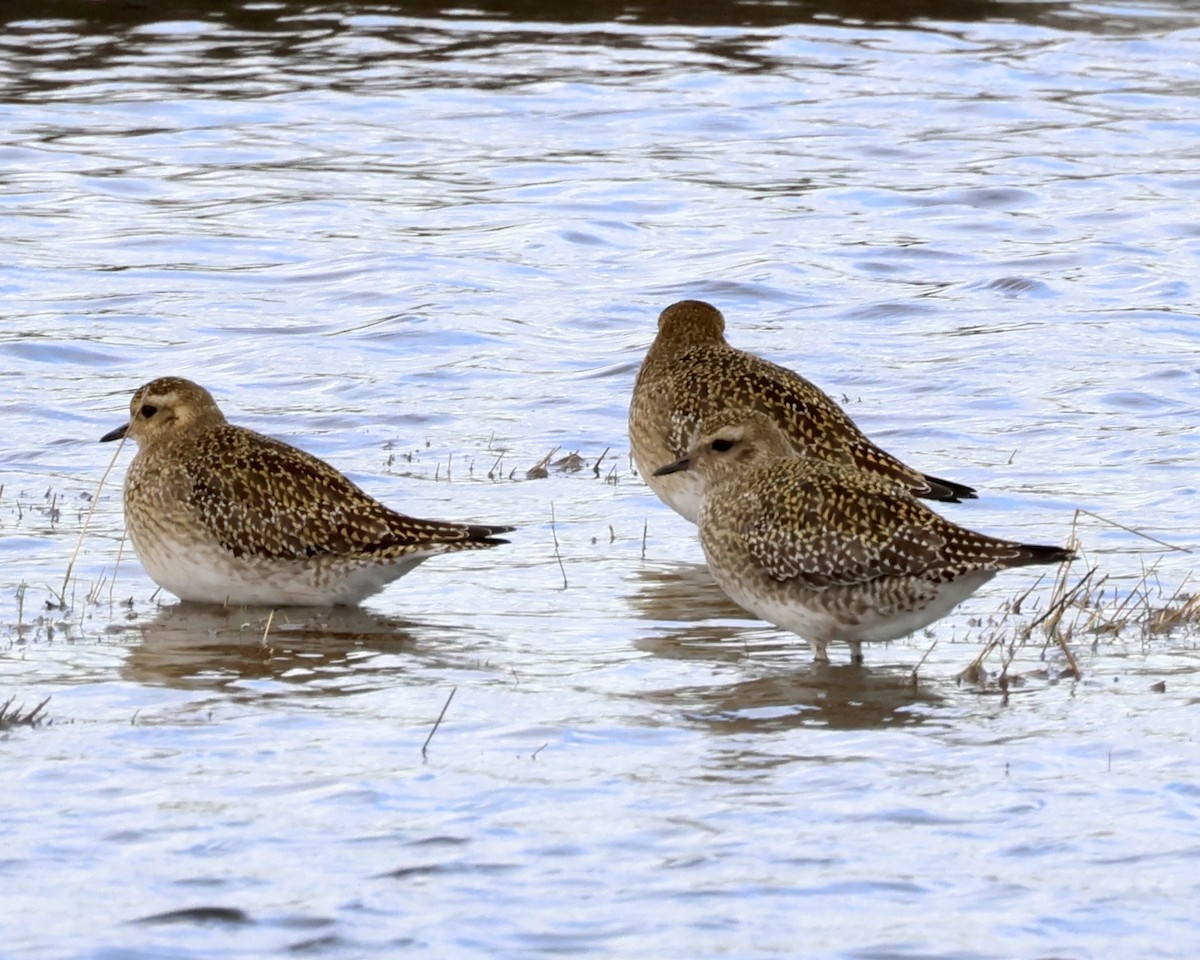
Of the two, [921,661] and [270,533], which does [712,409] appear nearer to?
[270,533]

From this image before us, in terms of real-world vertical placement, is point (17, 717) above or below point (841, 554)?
below

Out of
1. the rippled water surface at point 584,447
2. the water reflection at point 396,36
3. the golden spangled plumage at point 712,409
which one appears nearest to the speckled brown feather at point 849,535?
the rippled water surface at point 584,447

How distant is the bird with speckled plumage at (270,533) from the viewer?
10891 mm

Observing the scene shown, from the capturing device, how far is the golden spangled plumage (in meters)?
12.0

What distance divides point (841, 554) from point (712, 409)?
2.86m

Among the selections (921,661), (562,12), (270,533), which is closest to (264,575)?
(270,533)

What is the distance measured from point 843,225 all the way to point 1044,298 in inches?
137

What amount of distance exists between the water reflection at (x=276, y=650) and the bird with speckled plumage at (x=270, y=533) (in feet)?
0.49

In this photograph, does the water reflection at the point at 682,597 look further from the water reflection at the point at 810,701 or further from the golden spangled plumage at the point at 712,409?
the water reflection at the point at 810,701

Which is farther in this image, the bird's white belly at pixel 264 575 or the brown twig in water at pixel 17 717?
the bird's white belly at pixel 264 575

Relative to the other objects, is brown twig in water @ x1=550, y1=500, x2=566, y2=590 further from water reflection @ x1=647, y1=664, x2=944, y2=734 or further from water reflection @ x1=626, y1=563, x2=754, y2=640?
water reflection @ x1=647, y1=664, x2=944, y2=734

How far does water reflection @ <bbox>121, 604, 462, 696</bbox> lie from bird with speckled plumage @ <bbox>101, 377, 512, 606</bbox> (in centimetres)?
15

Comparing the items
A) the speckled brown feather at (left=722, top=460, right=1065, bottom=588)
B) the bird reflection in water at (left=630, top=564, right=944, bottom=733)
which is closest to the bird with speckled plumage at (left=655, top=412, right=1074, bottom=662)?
the speckled brown feather at (left=722, top=460, right=1065, bottom=588)

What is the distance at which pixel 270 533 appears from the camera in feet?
35.9
